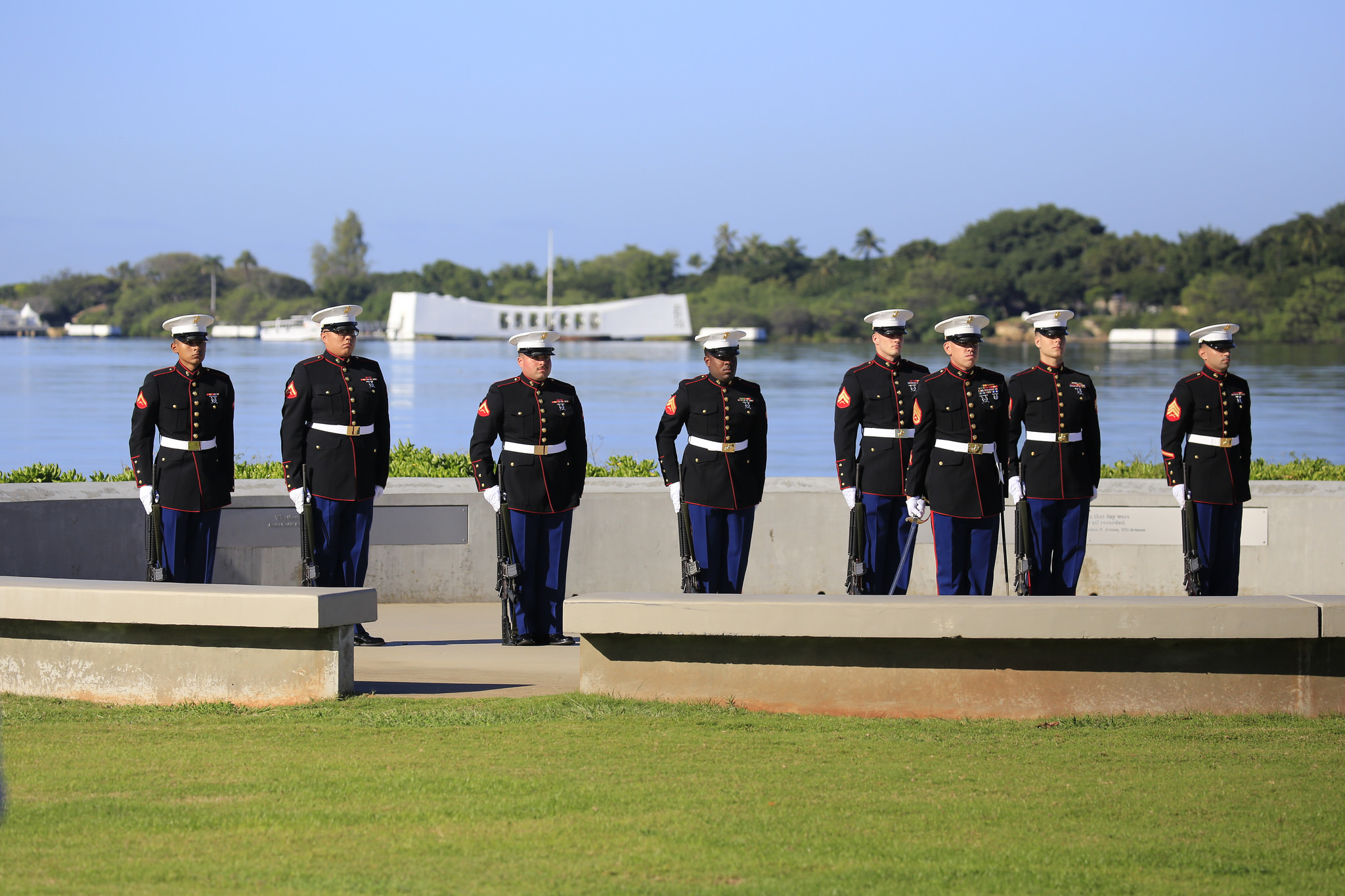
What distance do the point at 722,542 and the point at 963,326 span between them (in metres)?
1.53

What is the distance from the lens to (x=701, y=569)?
23.7 feet

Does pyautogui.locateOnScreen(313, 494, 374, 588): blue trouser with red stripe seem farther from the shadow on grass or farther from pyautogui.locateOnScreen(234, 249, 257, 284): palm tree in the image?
pyautogui.locateOnScreen(234, 249, 257, 284): palm tree

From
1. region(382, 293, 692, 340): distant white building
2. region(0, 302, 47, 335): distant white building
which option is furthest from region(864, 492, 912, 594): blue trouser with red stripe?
region(0, 302, 47, 335): distant white building

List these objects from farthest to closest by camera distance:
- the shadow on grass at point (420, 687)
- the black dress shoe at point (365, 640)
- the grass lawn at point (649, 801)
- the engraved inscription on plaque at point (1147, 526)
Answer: the engraved inscription on plaque at point (1147, 526), the black dress shoe at point (365, 640), the shadow on grass at point (420, 687), the grass lawn at point (649, 801)

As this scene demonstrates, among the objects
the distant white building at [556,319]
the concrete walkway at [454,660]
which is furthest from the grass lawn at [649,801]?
the distant white building at [556,319]

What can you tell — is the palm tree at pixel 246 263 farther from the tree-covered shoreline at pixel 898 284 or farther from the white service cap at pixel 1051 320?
the white service cap at pixel 1051 320

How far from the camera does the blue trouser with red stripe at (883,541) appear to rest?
7.41 m

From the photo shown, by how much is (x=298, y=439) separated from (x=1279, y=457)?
50.4ft

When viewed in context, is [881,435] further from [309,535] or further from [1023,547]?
[309,535]

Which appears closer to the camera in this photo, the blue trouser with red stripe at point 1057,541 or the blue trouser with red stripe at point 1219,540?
the blue trouser with red stripe at point 1057,541

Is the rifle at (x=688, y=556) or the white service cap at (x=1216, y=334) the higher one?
the white service cap at (x=1216, y=334)

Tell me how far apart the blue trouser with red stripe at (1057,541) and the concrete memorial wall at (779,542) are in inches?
41.5

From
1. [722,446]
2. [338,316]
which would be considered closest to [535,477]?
[722,446]

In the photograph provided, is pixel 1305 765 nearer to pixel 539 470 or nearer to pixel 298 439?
pixel 539 470
